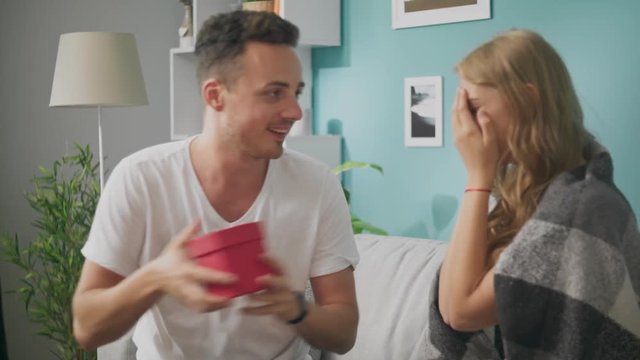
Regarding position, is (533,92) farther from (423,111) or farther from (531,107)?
(423,111)

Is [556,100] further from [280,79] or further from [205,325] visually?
[205,325]

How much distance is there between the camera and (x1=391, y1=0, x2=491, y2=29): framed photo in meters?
3.26

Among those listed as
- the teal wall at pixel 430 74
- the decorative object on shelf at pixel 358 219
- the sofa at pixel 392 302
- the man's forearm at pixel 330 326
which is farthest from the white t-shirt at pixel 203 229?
the decorative object on shelf at pixel 358 219

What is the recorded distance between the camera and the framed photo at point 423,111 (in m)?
3.43

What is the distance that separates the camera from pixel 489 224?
5.72ft

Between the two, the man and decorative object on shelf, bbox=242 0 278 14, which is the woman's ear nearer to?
the man

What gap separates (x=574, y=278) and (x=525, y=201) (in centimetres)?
19

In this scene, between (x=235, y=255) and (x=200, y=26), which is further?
(x=200, y=26)

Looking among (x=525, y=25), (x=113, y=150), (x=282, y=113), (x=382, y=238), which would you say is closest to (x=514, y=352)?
(x=282, y=113)

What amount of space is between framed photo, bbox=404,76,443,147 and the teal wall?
0.11ft

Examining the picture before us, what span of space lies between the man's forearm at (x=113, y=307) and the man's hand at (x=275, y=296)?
196 mm

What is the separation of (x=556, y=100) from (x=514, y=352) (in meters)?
0.46

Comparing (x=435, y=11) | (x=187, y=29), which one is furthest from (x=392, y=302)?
(x=187, y=29)

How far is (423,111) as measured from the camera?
349 centimetres
